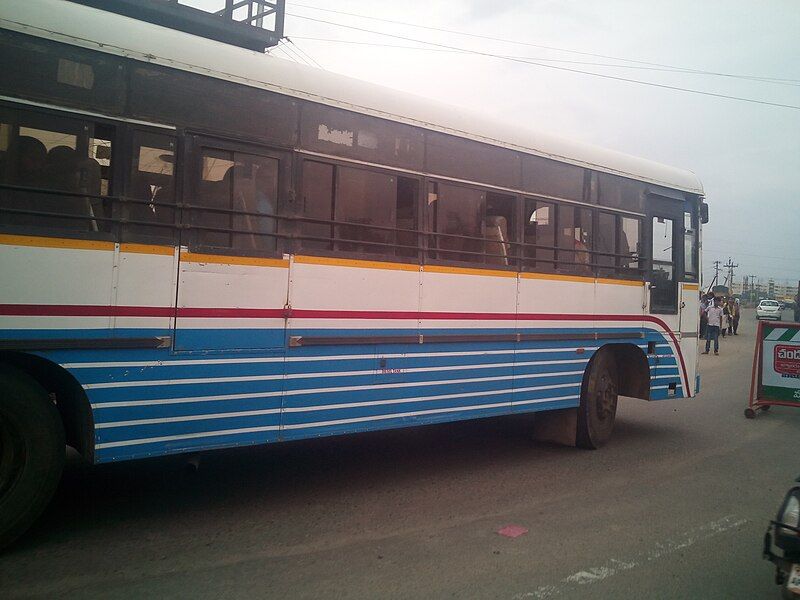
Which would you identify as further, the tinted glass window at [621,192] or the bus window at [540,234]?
the tinted glass window at [621,192]

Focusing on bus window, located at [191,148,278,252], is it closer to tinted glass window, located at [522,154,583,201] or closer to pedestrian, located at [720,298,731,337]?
tinted glass window, located at [522,154,583,201]

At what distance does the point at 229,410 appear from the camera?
4.66 metres

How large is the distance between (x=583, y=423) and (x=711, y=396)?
21.7 feet

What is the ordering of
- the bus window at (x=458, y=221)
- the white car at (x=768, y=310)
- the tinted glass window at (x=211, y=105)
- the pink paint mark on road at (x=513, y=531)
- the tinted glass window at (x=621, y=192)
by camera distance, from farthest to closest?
the white car at (x=768, y=310) < the tinted glass window at (x=621, y=192) < the bus window at (x=458, y=221) < the pink paint mark on road at (x=513, y=531) < the tinted glass window at (x=211, y=105)

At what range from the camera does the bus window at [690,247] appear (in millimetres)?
8664

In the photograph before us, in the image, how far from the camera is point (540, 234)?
6895 mm

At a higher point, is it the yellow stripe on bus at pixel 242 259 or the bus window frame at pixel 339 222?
the bus window frame at pixel 339 222

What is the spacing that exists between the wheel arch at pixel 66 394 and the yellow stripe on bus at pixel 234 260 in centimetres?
106

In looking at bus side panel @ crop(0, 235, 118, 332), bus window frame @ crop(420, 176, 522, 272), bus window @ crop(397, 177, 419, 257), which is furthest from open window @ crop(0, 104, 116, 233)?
bus window frame @ crop(420, 176, 522, 272)

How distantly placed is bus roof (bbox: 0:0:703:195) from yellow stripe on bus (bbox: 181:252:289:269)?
1.28m

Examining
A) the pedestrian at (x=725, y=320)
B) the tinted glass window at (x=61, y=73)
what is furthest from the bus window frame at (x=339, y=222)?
the pedestrian at (x=725, y=320)

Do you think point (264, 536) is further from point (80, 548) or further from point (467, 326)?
point (467, 326)

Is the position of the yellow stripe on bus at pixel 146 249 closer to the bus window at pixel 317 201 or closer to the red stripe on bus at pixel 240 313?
the red stripe on bus at pixel 240 313

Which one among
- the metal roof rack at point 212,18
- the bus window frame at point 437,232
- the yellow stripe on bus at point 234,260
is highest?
the metal roof rack at point 212,18
